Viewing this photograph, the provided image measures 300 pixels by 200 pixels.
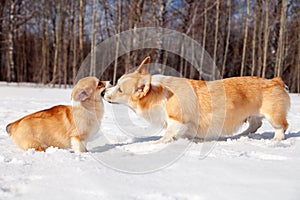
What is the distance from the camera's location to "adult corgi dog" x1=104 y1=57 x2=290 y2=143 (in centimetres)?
319

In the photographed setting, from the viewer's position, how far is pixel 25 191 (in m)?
1.64

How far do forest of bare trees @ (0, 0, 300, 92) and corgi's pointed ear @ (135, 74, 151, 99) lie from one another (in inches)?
453

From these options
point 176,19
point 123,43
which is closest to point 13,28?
point 123,43

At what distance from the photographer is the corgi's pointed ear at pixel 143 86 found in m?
3.12

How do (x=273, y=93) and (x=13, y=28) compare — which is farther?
(x=13, y=28)

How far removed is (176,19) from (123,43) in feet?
16.2

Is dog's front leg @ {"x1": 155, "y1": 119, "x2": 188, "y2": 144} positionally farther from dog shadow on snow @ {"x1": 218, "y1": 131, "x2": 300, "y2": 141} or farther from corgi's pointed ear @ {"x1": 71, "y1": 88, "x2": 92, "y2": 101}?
corgi's pointed ear @ {"x1": 71, "y1": 88, "x2": 92, "y2": 101}

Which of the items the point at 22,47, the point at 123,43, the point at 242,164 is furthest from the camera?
the point at 22,47

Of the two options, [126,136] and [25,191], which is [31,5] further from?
[25,191]

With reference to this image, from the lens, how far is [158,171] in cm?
206

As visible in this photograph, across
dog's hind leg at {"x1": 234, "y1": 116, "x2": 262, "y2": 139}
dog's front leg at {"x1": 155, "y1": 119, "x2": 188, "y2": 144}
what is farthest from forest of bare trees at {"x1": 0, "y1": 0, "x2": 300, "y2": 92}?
dog's front leg at {"x1": 155, "y1": 119, "x2": 188, "y2": 144}

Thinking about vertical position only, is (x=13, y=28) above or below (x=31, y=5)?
below

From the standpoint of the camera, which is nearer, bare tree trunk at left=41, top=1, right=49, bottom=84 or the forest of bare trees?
the forest of bare trees

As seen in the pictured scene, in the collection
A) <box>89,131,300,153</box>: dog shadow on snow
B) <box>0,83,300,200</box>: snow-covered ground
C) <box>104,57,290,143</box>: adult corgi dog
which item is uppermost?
<box>104,57,290,143</box>: adult corgi dog
